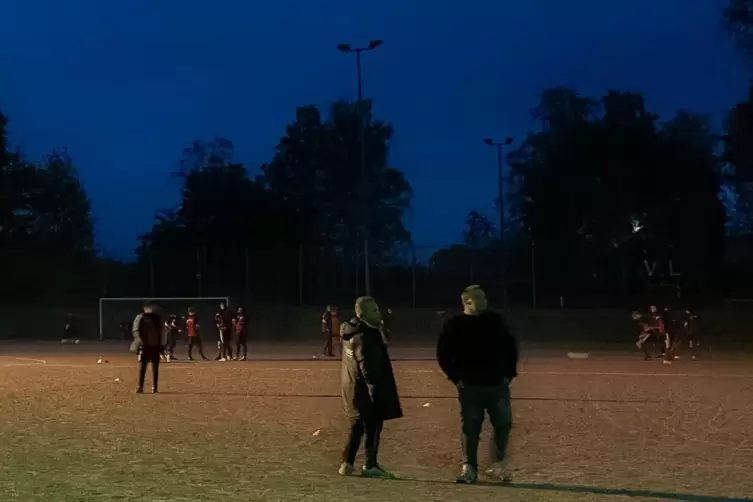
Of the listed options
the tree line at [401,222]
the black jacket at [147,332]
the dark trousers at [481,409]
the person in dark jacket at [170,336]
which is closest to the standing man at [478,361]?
the dark trousers at [481,409]

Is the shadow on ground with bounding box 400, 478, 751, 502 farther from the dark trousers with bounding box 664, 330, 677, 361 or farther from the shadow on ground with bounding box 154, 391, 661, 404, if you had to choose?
the dark trousers with bounding box 664, 330, 677, 361

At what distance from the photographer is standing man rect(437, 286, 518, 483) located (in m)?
8.55

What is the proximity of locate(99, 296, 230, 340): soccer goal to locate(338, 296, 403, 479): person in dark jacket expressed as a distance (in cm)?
3475

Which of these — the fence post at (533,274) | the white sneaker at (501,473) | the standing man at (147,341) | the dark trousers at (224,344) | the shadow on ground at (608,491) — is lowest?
the shadow on ground at (608,491)

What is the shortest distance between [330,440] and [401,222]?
61656 mm

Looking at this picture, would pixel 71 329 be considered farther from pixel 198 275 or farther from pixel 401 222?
pixel 401 222

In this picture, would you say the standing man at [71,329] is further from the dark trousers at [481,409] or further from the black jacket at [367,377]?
the dark trousers at [481,409]

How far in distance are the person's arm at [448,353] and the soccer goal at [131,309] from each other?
3536cm

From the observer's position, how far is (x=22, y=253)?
172 ft

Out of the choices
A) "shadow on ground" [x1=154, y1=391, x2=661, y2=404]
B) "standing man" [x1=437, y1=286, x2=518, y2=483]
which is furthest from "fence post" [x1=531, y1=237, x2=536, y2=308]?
"standing man" [x1=437, y1=286, x2=518, y2=483]

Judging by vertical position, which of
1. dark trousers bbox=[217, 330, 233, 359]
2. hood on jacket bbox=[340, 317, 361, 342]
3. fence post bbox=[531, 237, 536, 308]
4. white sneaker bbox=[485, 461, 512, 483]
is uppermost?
fence post bbox=[531, 237, 536, 308]

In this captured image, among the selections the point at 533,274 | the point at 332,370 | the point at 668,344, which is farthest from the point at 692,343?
the point at 332,370

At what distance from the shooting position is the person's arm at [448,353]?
865 cm

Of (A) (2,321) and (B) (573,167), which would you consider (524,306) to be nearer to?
(B) (573,167)
